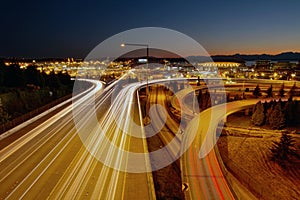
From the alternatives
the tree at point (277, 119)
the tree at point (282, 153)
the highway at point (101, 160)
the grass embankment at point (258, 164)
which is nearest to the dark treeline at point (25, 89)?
the highway at point (101, 160)

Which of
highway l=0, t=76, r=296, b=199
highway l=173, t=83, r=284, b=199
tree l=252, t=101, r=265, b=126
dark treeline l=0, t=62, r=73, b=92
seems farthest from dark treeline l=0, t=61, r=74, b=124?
tree l=252, t=101, r=265, b=126

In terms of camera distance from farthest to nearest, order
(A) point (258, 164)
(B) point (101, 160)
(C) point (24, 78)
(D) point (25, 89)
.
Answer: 1. (C) point (24, 78)
2. (D) point (25, 89)
3. (A) point (258, 164)
4. (B) point (101, 160)

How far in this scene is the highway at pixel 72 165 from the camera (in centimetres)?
961

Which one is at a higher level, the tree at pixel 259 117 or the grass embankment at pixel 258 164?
the tree at pixel 259 117

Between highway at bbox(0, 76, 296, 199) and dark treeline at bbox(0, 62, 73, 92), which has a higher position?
A: dark treeline at bbox(0, 62, 73, 92)

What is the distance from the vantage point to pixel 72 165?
39.0 ft

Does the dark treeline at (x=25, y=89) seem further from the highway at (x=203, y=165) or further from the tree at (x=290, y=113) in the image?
the tree at (x=290, y=113)

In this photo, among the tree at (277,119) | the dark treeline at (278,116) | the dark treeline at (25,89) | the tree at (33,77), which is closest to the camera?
the tree at (277,119)

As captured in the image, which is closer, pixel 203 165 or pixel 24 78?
pixel 203 165

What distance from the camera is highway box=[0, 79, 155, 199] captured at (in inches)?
378

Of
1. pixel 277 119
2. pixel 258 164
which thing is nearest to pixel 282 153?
pixel 258 164

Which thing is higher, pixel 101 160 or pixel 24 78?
pixel 24 78

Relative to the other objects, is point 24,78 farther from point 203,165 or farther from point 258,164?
point 258,164

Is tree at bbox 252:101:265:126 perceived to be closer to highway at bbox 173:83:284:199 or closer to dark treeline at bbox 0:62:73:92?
highway at bbox 173:83:284:199
